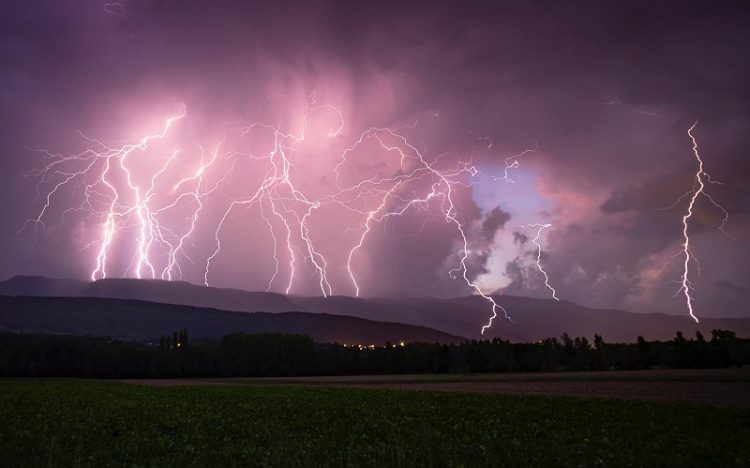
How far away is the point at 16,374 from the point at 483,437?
11554 centimetres

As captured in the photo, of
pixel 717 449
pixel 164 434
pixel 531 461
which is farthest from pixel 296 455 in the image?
pixel 717 449

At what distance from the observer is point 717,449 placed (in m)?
12.7

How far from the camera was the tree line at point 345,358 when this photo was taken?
98562 mm

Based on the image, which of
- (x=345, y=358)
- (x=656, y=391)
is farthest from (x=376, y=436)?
(x=345, y=358)

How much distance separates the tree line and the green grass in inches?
3423

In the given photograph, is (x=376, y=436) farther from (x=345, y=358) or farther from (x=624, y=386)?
(x=345, y=358)

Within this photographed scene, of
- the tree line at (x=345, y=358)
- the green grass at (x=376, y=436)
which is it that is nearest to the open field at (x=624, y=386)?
the green grass at (x=376, y=436)

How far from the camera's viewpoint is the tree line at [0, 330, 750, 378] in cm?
9856

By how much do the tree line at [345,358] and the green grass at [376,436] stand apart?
86.9 metres

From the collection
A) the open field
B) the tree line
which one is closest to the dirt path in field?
the open field

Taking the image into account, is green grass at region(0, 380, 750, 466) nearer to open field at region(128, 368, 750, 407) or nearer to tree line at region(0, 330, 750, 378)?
open field at region(128, 368, 750, 407)

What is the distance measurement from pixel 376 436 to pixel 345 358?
97572mm

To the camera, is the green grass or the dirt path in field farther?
the dirt path in field

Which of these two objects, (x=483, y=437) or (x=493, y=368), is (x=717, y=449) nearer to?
(x=483, y=437)
